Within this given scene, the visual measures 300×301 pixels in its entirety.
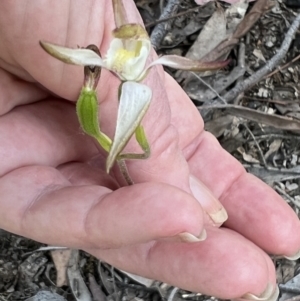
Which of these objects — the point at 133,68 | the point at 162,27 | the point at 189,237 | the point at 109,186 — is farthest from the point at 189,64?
the point at 162,27

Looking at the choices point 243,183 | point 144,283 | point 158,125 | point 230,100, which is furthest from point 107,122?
point 230,100

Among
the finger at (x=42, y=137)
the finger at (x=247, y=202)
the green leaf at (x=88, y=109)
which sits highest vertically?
the green leaf at (x=88, y=109)

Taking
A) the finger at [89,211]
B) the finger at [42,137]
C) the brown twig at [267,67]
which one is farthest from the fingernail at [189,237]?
the brown twig at [267,67]

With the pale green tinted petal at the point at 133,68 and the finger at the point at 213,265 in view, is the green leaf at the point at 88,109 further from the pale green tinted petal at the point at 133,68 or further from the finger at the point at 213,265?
the finger at the point at 213,265

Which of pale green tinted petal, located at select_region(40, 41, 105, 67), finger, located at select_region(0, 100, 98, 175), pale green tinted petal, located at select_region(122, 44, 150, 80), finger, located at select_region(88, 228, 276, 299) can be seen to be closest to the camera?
pale green tinted petal, located at select_region(40, 41, 105, 67)

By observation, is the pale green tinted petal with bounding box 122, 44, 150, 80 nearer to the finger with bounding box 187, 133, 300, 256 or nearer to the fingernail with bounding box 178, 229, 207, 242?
the fingernail with bounding box 178, 229, 207, 242

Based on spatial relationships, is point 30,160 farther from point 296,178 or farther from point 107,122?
point 296,178

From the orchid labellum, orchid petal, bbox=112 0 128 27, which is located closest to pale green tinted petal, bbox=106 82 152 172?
the orchid labellum
